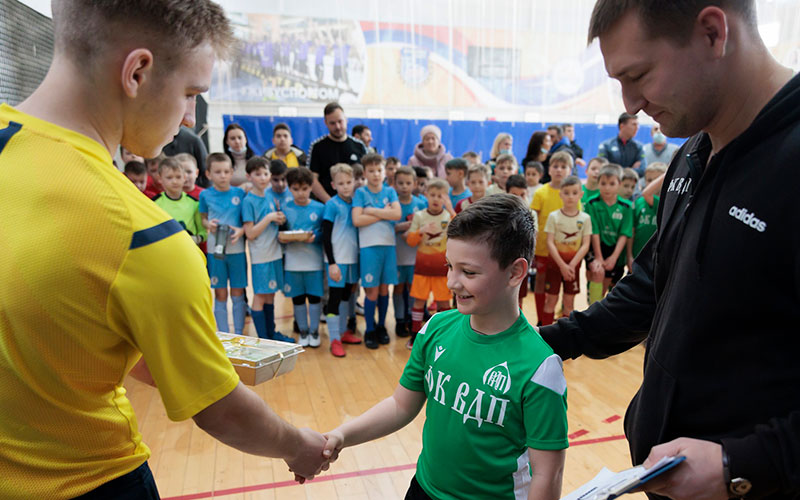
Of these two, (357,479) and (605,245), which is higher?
(605,245)

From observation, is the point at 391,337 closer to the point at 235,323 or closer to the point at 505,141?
the point at 235,323

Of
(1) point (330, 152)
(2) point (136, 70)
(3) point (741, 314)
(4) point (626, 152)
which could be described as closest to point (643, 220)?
(4) point (626, 152)

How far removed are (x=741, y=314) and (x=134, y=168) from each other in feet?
16.1

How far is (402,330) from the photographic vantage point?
5195 millimetres

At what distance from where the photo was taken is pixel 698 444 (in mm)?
1005

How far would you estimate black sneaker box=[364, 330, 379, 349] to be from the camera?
479cm

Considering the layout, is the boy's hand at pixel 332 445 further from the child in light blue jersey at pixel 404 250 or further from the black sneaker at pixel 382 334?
the child in light blue jersey at pixel 404 250

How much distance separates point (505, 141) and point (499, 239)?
6.24 meters

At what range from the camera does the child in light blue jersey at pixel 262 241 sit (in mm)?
4586

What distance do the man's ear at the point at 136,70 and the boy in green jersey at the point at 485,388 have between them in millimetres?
944

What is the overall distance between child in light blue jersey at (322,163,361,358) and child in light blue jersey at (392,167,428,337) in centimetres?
51

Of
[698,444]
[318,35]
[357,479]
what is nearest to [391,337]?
[357,479]

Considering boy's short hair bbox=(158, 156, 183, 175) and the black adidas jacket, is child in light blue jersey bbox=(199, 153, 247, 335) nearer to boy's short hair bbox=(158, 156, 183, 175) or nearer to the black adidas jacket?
boy's short hair bbox=(158, 156, 183, 175)

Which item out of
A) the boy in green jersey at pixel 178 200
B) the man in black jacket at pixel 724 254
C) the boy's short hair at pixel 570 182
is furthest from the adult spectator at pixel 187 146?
the man in black jacket at pixel 724 254
